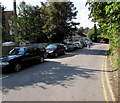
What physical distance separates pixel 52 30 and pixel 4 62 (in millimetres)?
18288

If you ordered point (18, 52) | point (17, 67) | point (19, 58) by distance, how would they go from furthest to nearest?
point (18, 52), point (19, 58), point (17, 67)

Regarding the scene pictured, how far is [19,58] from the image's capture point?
9109mm

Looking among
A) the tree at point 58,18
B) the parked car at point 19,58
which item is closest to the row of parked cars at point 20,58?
the parked car at point 19,58

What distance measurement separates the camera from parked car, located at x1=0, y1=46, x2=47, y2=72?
834 centimetres

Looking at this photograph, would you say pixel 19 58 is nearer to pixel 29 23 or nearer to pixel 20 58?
pixel 20 58

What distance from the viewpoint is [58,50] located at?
16.5m

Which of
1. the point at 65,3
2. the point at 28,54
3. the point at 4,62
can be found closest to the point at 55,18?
the point at 65,3

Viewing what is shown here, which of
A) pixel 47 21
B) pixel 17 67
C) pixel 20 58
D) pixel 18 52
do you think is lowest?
pixel 17 67

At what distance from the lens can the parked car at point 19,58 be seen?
8.34 m

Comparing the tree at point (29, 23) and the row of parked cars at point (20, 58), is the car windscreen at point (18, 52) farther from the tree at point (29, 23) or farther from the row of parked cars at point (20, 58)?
the tree at point (29, 23)

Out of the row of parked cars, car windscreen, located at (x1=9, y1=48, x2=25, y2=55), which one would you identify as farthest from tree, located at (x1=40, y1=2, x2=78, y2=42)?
car windscreen, located at (x1=9, y1=48, x2=25, y2=55)

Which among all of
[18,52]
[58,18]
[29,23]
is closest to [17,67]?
[18,52]

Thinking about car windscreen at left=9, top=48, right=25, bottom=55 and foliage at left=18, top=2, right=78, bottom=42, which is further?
foliage at left=18, top=2, right=78, bottom=42

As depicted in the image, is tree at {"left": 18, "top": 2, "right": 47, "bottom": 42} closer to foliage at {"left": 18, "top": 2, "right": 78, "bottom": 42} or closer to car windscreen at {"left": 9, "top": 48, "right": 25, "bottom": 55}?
foliage at {"left": 18, "top": 2, "right": 78, "bottom": 42}
